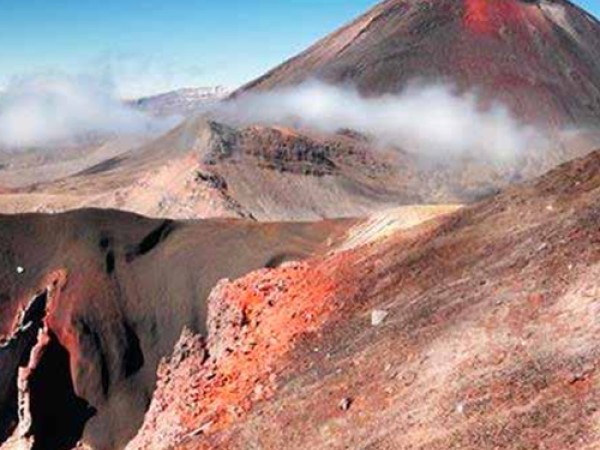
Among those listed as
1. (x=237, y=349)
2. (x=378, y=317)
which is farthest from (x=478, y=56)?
(x=378, y=317)

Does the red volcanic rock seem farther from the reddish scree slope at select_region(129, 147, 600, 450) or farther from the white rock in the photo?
the white rock

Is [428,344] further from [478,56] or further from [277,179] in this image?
[478,56]

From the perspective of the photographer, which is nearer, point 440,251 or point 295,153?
point 440,251

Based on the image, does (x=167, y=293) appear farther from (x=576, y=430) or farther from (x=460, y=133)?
Result: (x=460, y=133)

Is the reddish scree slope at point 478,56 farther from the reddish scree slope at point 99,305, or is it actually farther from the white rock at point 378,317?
the white rock at point 378,317

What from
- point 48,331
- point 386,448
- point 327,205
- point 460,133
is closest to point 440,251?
point 386,448

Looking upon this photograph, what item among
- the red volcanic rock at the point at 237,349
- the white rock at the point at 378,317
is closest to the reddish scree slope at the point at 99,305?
the red volcanic rock at the point at 237,349
